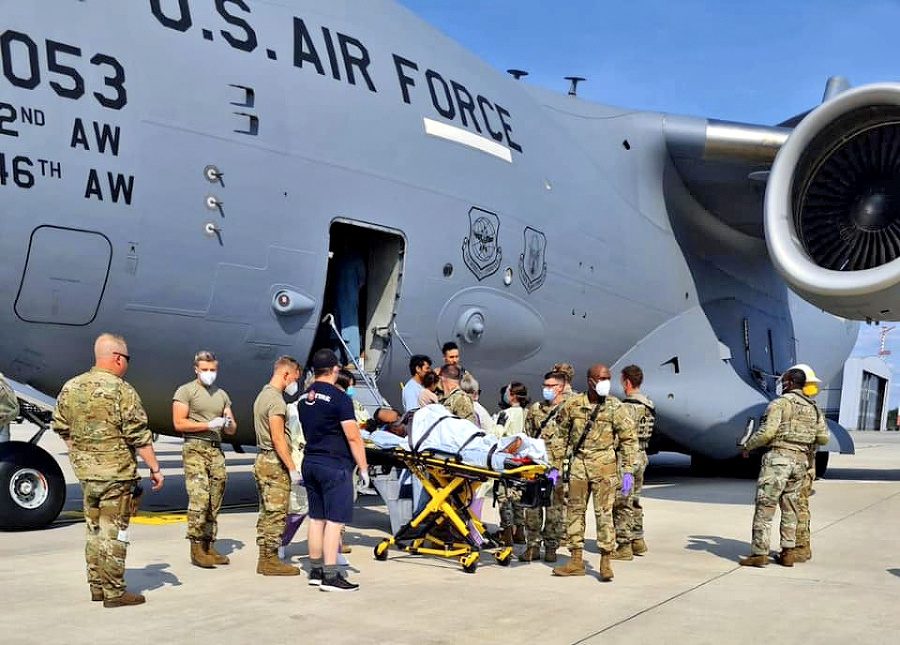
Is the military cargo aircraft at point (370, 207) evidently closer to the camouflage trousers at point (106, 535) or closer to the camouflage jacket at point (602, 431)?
the camouflage trousers at point (106, 535)

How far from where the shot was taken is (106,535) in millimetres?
5266

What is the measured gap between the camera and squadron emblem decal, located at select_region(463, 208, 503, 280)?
987 cm

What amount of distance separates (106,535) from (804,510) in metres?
4.77

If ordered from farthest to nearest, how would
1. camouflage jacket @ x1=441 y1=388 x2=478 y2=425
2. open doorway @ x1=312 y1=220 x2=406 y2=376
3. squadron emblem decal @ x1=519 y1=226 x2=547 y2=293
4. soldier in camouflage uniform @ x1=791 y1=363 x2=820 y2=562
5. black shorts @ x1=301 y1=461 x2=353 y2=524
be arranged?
1. squadron emblem decal @ x1=519 y1=226 x2=547 y2=293
2. open doorway @ x1=312 y1=220 x2=406 y2=376
3. camouflage jacket @ x1=441 y1=388 x2=478 y2=425
4. soldier in camouflage uniform @ x1=791 y1=363 x2=820 y2=562
5. black shorts @ x1=301 y1=461 x2=353 y2=524

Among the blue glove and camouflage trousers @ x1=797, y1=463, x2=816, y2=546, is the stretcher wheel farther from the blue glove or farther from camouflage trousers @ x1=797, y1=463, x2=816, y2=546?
camouflage trousers @ x1=797, y1=463, x2=816, y2=546

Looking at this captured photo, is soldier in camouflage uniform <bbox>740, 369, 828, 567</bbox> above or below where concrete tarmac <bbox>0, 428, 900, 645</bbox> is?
above

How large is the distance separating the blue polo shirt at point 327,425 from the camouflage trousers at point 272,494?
0.44 meters

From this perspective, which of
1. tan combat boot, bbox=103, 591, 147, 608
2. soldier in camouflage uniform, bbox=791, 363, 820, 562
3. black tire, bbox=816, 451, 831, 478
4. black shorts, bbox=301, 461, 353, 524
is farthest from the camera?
black tire, bbox=816, 451, 831, 478

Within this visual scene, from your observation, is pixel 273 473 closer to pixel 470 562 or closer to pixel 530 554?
pixel 470 562

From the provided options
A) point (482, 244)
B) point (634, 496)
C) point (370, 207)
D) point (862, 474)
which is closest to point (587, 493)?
point (634, 496)

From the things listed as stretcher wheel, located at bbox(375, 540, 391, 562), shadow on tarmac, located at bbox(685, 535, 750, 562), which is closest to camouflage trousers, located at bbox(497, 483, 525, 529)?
stretcher wheel, located at bbox(375, 540, 391, 562)

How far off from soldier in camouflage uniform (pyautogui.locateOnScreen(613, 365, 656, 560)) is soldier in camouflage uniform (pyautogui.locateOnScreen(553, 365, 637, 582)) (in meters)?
0.24

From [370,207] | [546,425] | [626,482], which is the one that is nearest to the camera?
[626,482]

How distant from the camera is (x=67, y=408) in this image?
5.35m
